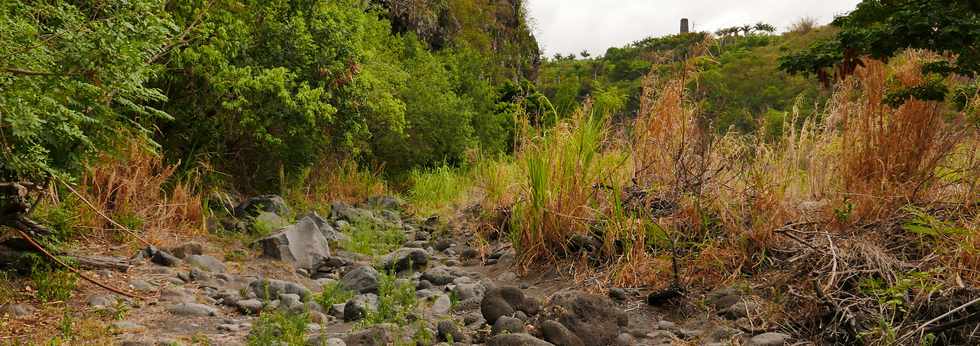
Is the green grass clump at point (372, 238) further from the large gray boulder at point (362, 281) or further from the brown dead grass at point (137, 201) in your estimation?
the large gray boulder at point (362, 281)

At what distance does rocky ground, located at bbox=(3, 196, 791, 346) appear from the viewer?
13.6ft

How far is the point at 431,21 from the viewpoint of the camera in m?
18.8

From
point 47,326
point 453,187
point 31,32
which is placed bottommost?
point 453,187

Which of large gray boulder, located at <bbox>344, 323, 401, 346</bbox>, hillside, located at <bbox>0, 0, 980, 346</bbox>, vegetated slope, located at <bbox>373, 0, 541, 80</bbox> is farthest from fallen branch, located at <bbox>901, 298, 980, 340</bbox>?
vegetated slope, located at <bbox>373, 0, 541, 80</bbox>

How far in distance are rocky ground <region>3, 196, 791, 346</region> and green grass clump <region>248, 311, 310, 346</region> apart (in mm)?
19

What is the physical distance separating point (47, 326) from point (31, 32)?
154cm

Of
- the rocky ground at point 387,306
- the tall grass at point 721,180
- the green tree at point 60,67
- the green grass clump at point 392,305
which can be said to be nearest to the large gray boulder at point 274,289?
the rocky ground at point 387,306

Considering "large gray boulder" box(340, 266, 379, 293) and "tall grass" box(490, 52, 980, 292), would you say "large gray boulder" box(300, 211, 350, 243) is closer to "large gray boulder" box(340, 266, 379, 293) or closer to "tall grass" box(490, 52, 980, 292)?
"large gray boulder" box(340, 266, 379, 293)

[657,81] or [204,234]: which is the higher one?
[657,81]

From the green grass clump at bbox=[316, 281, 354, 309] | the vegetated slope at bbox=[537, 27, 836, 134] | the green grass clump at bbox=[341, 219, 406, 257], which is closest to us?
the green grass clump at bbox=[316, 281, 354, 309]

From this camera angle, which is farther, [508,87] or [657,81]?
[508,87]

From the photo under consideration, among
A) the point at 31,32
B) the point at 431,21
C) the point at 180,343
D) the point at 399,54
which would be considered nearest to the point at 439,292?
the point at 180,343

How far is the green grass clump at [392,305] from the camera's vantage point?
14.4 feet

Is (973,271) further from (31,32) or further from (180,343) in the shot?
(31,32)
